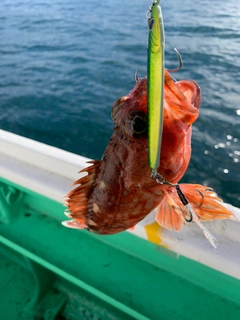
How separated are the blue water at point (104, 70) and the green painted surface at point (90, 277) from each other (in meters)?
3.50

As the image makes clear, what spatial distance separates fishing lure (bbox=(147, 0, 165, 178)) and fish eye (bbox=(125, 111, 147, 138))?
1.10 ft

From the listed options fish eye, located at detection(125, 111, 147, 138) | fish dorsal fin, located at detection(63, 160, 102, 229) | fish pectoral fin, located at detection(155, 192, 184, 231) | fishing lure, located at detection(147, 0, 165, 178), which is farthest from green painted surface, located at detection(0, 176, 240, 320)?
fishing lure, located at detection(147, 0, 165, 178)

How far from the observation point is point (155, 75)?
85 centimetres

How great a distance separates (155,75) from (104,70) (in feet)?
36.9

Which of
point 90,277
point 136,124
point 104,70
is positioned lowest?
point 104,70

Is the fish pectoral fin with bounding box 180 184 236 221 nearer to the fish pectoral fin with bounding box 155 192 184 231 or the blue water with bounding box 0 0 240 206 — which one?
the fish pectoral fin with bounding box 155 192 184 231

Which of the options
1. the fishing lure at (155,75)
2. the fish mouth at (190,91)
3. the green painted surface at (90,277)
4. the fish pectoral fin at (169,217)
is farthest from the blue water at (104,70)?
the fishing lure at (155,75)

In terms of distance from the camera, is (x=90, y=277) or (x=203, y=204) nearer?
(x=203, y=204)

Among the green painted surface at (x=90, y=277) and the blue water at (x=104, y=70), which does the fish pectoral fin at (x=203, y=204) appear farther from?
the blue water at (x=104, y=70)

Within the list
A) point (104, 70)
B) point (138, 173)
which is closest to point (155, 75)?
point (138, 173)

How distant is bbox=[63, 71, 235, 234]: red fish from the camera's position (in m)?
1.35

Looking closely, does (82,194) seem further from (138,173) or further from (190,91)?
(190,91)

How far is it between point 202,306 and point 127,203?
169cm

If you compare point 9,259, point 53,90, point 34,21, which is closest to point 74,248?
point 9,259
